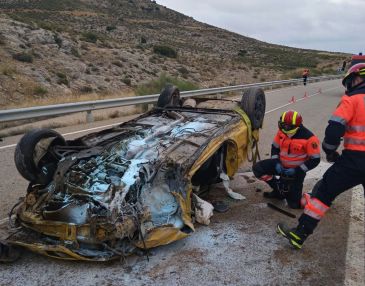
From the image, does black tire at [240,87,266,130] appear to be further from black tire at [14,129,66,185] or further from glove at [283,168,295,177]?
black tire at [14,129,66,185]

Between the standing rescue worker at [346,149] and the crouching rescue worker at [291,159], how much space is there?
98 cm

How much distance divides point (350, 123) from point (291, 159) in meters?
1.37

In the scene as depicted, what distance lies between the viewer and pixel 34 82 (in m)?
21.9

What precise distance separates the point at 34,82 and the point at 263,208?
742 inches

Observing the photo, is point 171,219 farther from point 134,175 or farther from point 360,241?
point 360,241

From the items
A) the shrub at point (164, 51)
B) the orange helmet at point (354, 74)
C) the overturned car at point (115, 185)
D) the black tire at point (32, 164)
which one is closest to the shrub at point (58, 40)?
the shrub at point (164, 51)

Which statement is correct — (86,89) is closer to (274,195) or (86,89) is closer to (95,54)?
(95,54)

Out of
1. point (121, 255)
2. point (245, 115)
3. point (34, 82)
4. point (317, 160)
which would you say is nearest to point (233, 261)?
point (121, 255)

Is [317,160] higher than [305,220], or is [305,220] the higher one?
[317,160]

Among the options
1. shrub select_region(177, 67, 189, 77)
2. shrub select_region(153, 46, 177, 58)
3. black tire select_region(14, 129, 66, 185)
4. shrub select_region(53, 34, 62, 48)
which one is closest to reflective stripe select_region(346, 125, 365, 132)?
black tire select_region(14, 129, 66, 185)

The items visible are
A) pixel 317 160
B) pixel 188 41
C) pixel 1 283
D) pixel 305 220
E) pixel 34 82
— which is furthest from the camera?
pixel 188 41

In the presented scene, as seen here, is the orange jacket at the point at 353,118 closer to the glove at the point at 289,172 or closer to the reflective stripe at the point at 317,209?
the reflective stripe at the point at 317,209

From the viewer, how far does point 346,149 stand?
4.24 m

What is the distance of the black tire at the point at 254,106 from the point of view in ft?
21.3
